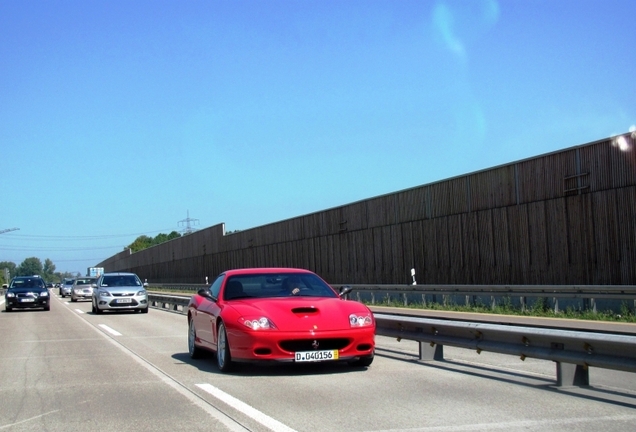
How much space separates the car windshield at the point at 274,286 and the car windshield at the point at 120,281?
19498 millimetres

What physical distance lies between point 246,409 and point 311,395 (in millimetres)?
1053

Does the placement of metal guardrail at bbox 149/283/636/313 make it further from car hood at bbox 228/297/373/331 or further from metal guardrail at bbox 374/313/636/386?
car hood at bbox 228/297/373/331

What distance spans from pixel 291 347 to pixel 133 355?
15.5 ft

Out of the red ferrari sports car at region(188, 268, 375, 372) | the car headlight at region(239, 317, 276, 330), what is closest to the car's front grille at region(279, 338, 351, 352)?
the red ferrari sports car at region(188, 268, 375, 372)

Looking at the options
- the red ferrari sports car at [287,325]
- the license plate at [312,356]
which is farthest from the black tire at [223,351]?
the license plate at [312,356]

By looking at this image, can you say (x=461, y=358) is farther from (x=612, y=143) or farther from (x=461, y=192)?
(x=461, y=192)

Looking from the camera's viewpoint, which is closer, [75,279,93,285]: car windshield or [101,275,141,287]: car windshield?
[101,275,141,287]: car windshield

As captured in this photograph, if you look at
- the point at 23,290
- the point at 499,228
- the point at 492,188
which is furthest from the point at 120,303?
the point at 492,188

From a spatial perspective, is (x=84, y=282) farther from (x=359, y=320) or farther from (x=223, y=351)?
(x=359, y=320)

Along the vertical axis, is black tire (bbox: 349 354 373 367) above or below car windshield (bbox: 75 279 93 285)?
below

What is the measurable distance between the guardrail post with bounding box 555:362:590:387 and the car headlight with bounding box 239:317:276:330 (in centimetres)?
355

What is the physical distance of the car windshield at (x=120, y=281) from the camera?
30.0 meters

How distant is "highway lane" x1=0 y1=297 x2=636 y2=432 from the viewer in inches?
276

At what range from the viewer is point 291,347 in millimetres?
9797
